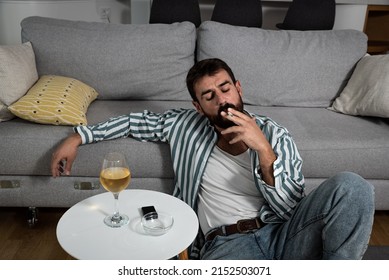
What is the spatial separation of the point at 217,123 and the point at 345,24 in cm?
311

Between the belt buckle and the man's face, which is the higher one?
the man's face

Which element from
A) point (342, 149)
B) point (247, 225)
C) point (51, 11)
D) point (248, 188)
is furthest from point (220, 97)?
point (51, 11)

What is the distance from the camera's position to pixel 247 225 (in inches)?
54.2

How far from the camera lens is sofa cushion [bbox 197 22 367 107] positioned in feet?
7.66

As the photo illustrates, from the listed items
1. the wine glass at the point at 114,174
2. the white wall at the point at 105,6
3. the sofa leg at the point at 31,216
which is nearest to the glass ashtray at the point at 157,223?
the wine glass at the point at 114,174

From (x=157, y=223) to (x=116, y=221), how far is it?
0.37 ft

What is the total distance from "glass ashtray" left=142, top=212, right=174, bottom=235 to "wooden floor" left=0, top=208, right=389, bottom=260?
72cm

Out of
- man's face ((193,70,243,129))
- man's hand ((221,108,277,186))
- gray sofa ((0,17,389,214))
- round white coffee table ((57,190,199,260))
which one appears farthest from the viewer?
gray sofa ((0,17,389,214))

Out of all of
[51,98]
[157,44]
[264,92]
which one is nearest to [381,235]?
[264,92]

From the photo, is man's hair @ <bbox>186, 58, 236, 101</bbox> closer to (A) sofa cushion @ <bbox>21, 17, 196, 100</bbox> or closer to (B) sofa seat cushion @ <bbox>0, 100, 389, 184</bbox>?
(B) sofa seat cushion @ <bbox>0, 100, 389, 184</bbox>

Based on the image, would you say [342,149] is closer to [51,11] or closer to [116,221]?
[116,221]

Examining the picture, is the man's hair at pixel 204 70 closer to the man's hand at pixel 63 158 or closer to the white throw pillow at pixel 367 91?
the man's hand at pixel 63 158

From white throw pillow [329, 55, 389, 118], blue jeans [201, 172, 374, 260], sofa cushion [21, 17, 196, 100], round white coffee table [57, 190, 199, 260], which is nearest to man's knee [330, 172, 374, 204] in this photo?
blue jeans [201, 172, 374, 260]
